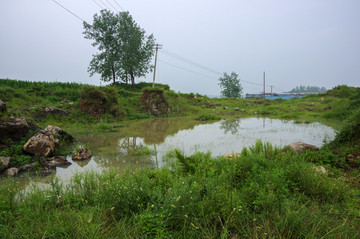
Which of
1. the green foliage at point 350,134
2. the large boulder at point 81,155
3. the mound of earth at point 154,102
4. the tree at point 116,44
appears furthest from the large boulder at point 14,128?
the tree at point 116,44

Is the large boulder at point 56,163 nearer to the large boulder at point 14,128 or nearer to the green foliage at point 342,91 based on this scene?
the large boulder at point 14,128

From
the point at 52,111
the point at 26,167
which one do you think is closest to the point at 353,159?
the point at 26,167

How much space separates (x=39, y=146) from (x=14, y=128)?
4.61 feet

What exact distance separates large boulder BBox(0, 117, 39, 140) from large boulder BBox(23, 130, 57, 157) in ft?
2.59

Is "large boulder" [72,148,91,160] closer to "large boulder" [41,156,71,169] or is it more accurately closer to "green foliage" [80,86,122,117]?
"large boulder" [41,156,71,169]

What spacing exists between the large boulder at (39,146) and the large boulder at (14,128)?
0.79 meters

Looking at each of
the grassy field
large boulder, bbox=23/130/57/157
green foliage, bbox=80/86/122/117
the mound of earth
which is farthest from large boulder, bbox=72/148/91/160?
the mound of earth

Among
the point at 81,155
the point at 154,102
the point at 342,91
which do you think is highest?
the point at 342,91

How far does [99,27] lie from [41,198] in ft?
121

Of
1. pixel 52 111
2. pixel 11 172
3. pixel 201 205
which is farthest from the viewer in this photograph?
pixel 52 111

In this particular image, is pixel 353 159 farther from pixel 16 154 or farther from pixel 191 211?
pixel 16 154

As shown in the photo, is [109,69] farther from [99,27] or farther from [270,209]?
[270,209]

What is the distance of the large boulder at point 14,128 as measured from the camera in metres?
7.13

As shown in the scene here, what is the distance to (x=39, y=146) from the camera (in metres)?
6.89
